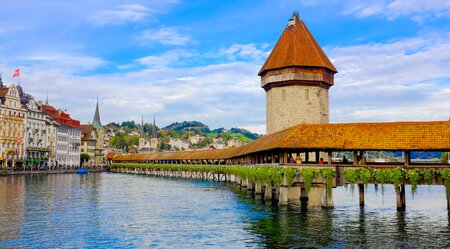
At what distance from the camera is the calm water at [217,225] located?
1988 centimetres

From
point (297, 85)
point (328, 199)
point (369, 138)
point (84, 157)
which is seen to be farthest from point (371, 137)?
point (84, 157)

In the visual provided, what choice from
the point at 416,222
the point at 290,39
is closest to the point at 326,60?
the point at 290,39

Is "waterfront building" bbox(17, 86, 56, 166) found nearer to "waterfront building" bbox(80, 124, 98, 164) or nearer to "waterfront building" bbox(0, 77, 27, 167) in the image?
"waterfront building" bbox(0, 77, 27, 167)

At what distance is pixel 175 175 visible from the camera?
95000mm

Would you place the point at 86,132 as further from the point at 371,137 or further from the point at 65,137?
the point at 371,137

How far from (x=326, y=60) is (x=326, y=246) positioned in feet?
133

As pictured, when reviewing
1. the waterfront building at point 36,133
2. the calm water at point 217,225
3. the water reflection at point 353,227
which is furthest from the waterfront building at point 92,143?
the water reflection at point 353,227

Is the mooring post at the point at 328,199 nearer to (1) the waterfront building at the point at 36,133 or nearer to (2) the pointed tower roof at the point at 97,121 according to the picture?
(1) the waterfront building at the point at 36,133

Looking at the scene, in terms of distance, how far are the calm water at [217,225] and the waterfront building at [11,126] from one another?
61.6m

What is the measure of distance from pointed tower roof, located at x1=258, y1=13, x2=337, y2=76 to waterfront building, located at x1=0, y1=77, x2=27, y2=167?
177ft

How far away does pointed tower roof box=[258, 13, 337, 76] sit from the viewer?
54.2 metres

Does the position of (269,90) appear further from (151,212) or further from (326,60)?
(151,212)

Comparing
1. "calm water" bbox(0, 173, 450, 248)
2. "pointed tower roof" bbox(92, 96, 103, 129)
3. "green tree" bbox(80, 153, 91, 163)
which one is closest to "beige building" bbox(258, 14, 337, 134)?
"calm water" bbox(0, 173, 450, 248)

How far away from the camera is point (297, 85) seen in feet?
177
